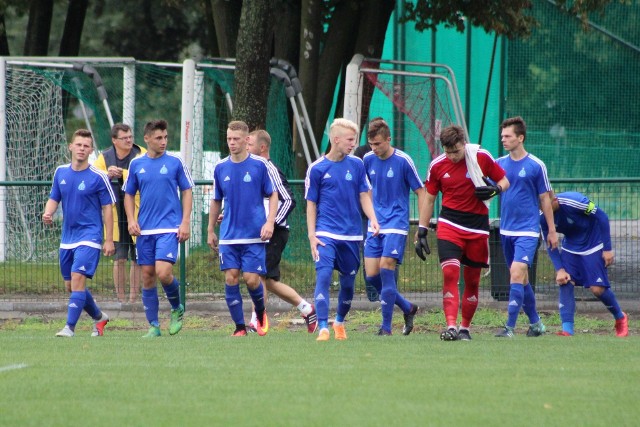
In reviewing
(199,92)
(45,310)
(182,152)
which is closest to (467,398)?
(45,310)

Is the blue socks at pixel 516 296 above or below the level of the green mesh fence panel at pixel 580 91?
below

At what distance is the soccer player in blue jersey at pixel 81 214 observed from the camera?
11.7 metres

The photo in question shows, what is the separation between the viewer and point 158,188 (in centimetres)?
1166

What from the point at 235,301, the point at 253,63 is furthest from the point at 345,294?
the point at 253,63

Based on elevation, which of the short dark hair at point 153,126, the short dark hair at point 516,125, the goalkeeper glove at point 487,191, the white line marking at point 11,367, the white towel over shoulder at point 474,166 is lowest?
the white line marking at point 11,367

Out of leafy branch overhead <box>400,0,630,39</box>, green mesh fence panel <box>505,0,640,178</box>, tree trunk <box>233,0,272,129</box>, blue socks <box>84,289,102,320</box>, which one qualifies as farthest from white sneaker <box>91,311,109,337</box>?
green mesh fence panel <box>505,0,640,178</box>

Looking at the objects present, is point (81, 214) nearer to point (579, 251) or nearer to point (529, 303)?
point (529, 303)

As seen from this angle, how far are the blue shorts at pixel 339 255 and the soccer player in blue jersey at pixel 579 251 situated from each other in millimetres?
2066

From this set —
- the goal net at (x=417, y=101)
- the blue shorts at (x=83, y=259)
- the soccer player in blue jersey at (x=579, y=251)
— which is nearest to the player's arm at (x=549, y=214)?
the soccer player in blue jersey at (x=579, y=251)

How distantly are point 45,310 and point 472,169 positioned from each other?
22.1 feet

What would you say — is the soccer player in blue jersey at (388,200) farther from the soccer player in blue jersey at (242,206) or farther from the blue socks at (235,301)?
the blue socks at (235,301)

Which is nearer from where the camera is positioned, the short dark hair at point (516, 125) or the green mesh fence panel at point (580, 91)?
the short dark hair at point (516, 125)

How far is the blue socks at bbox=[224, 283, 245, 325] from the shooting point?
1177 centimetres

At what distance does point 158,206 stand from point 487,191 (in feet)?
10.3
